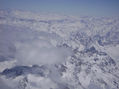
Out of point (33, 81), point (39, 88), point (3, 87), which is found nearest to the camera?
point (3, 87)

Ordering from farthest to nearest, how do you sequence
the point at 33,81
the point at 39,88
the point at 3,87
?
the point at 33,81 → the point at 39,88 → the point at 3,87

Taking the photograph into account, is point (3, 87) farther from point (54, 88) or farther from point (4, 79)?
point (54, 88)

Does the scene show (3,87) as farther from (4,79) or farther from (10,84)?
(4,79)

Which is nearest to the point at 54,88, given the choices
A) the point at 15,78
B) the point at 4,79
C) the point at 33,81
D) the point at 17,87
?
the point at 33,81

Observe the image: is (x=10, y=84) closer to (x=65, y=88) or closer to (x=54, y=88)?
(x=54, y=88)

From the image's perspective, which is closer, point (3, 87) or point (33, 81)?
point (3, 87)

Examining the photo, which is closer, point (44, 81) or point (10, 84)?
point (10, 84)

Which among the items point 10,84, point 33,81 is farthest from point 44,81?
point 10,84

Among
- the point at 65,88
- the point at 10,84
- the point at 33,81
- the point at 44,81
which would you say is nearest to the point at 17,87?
the point at 10,84
